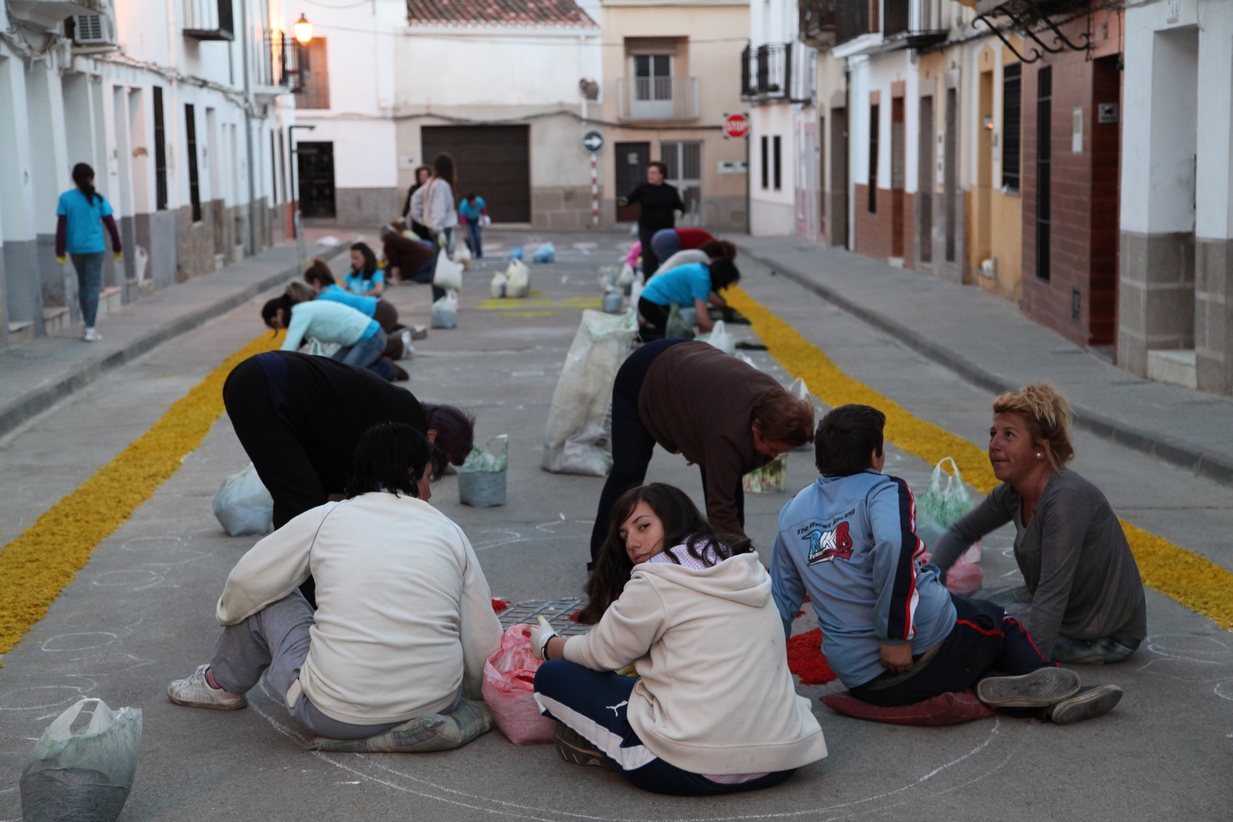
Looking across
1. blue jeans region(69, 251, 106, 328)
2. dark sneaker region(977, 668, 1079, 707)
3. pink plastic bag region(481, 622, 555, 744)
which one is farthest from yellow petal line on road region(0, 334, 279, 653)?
blue jeans region(69, 251, 106, 328)

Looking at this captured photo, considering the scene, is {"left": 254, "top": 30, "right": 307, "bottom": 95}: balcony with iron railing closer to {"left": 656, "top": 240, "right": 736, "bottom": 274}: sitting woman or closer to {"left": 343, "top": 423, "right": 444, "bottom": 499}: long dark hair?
{"left": 656, "top": 240, "right": 736, "bottom": 274}: sitting woman

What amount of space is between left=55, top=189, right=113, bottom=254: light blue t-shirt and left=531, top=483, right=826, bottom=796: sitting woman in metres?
12.2

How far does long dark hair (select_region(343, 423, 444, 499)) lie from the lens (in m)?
4.53

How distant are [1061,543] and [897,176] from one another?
2058cm

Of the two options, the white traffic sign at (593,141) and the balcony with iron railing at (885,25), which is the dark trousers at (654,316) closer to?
the balcony with iron railing at (885,25)

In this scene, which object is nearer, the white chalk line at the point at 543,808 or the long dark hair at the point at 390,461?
the white chalk line at the point at 543,808

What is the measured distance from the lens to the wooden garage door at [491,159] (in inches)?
1796

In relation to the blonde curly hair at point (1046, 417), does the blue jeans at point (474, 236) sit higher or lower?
higher

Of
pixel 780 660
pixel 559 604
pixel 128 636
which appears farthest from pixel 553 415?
pixel 780 660

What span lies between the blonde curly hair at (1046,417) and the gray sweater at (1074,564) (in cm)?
8

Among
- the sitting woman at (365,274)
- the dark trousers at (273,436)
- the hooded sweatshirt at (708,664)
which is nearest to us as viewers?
the hooded sweatshirt at (708,664)

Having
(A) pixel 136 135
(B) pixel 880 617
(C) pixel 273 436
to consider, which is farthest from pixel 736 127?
(B) pixel 880 617

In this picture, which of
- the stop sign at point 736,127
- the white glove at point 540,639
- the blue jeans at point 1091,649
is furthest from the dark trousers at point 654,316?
the stop sign at point 736,127

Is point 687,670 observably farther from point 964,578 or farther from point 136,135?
point 136,135
